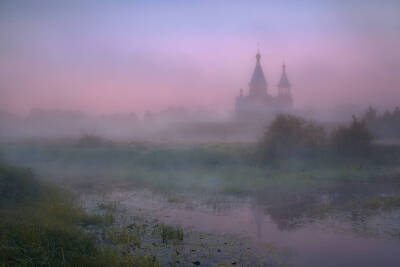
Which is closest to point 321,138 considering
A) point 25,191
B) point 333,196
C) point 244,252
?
point 333,196

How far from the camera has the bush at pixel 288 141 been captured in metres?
22.6

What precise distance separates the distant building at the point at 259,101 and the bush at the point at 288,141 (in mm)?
20434

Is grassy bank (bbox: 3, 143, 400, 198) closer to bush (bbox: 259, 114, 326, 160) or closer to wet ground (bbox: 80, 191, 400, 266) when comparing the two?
bush (bbox: 259, 114, 326, 160)

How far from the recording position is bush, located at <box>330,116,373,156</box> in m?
23.5

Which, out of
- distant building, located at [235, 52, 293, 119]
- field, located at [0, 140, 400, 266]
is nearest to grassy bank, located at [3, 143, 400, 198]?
field, located at [0, 140, 400, 266]

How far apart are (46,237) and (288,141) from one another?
710 inches

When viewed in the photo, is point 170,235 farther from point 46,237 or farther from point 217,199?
point 217,199

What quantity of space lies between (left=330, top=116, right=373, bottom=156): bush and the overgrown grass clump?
719 inches

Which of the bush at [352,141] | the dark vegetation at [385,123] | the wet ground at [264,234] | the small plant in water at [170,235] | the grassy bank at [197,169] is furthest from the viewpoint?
the dark vegetation at [385,123]

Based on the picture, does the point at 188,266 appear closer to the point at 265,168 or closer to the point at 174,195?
the point at 174,195

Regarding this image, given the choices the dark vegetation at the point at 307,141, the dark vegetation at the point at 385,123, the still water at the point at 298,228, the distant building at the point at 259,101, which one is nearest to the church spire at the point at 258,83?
the distant building at the point at 259,101

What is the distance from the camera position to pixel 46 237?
7699 mm

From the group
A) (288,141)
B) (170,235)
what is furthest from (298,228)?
(288,141)

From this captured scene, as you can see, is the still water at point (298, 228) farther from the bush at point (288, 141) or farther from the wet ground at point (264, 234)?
the bush at point (288, 141)
